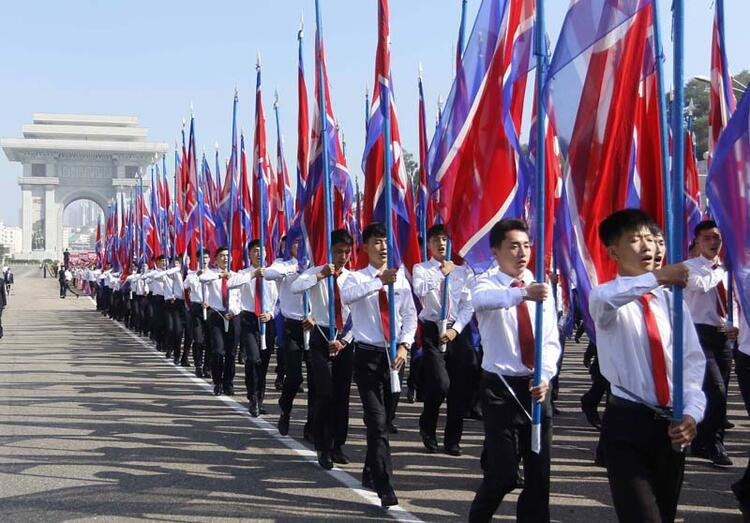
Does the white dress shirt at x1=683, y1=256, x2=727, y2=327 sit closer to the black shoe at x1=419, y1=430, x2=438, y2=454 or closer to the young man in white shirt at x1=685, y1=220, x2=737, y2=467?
the young man in white shirt at x1=685, y1=220, x2=737, y2=467

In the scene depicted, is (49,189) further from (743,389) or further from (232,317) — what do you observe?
(743,389)

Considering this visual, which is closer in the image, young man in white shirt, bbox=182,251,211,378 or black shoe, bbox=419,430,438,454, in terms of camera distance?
black shoe, bbox=419,430,438,454

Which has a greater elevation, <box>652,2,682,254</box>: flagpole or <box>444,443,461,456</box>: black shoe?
<box>652,2,682,254</box>: flagpole

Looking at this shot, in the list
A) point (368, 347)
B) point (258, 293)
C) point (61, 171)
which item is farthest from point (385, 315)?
point (61, 171)

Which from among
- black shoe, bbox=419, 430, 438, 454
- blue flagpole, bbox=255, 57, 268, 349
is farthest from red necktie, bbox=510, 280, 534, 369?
blue flagpole, bbox=255, 57, 268, 349

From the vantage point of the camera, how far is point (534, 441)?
4.76 meters

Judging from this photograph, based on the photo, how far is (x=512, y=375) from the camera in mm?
5055

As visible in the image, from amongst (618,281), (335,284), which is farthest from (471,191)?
(618,281)

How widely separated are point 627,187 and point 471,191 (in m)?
1.84

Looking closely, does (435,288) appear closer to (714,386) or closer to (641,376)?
(714,386)

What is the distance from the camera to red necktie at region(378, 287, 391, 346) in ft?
21.7

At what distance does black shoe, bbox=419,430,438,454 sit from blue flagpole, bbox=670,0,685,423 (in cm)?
435

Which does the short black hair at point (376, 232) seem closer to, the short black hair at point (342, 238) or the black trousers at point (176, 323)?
the short black hair at point (342, 238)

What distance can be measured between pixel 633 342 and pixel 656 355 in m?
0.10
